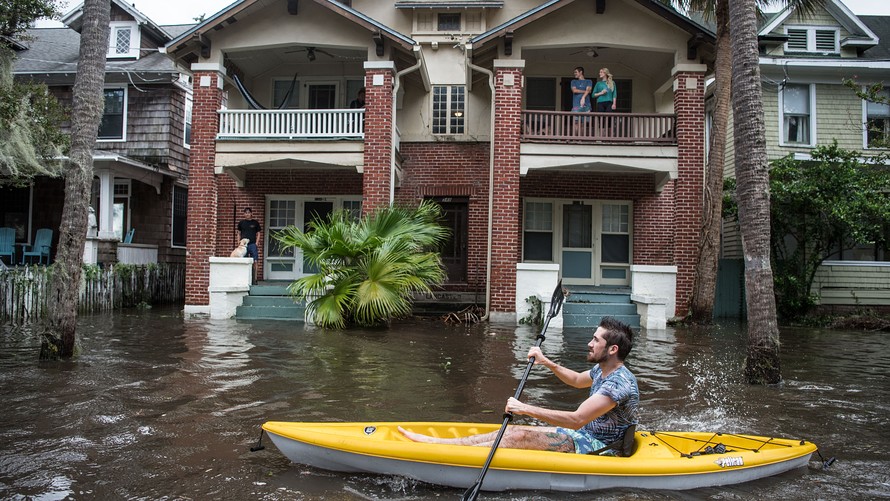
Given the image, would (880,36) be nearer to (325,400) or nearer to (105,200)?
(325,400)

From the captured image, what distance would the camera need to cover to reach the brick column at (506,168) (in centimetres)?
1457

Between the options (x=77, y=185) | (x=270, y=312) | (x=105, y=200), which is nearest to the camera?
(x=77, y=185)

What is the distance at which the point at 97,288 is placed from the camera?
1537 centimetres

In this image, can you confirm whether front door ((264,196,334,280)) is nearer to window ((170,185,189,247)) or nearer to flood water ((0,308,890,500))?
window ((170,185,189,247))

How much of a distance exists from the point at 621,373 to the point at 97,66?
795 cm

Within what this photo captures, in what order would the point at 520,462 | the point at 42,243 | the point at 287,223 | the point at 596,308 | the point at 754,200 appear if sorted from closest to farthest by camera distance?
the point at 520,462
the point at 754,200
the point at 596,308
the point at 287,223
the point at 42,243

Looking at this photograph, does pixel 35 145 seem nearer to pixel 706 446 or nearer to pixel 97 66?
pixel 97 66

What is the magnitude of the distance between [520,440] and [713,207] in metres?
11.3

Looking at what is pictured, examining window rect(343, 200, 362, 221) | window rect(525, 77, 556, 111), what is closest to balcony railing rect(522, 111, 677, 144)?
window rect(525, 77, 556, 111)

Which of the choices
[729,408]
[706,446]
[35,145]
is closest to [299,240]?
[35,145]

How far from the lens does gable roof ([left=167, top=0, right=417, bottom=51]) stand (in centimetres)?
1415

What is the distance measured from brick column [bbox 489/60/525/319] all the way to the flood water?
9.26 feet

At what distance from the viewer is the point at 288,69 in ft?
57.7

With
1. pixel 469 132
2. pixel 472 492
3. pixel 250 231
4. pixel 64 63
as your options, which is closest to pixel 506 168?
pixel 469 132
